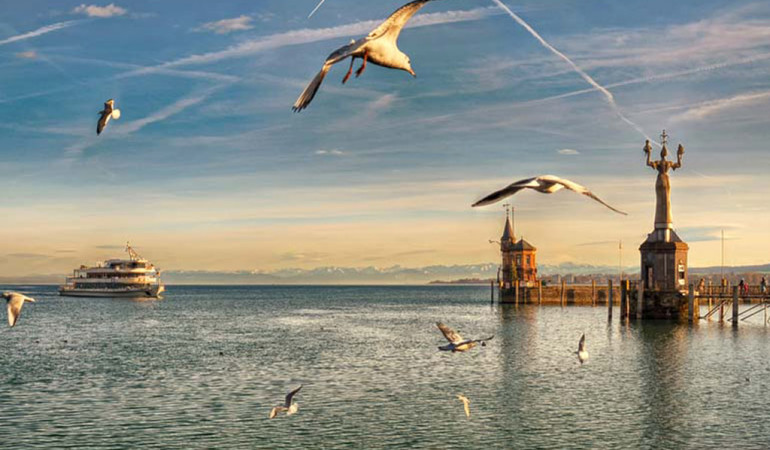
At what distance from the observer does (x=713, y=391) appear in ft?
122

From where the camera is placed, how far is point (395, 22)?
364 inches

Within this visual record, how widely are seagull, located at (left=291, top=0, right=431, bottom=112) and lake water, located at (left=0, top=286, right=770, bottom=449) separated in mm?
19176

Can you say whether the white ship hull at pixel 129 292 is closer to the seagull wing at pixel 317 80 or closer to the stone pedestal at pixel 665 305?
the stone pedestal at pixel 665 305

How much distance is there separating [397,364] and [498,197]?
38.7m

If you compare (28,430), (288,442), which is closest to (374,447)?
(288,442)

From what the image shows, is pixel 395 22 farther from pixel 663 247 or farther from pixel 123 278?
pixel 123 278

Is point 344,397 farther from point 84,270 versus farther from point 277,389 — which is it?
point 84,270

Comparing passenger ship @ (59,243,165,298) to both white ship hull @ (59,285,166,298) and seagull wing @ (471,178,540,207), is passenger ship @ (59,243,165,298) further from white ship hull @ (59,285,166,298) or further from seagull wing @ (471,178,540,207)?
seagull wing @ (471,178,540,207)

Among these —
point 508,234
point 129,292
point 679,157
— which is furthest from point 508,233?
point 129,292

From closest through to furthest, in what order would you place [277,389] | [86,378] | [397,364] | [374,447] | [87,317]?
[374,447] < [277,389] < [86,378] < [397,364] < [87,317]

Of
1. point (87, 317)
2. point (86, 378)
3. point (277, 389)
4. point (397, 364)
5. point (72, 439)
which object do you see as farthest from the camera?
point (87, 317)

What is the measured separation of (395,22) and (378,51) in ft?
1.47

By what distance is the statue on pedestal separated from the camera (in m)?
66.1

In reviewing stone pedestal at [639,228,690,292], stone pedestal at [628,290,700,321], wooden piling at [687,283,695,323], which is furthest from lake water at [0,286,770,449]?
stone pedestal at [639,228,690,292]
